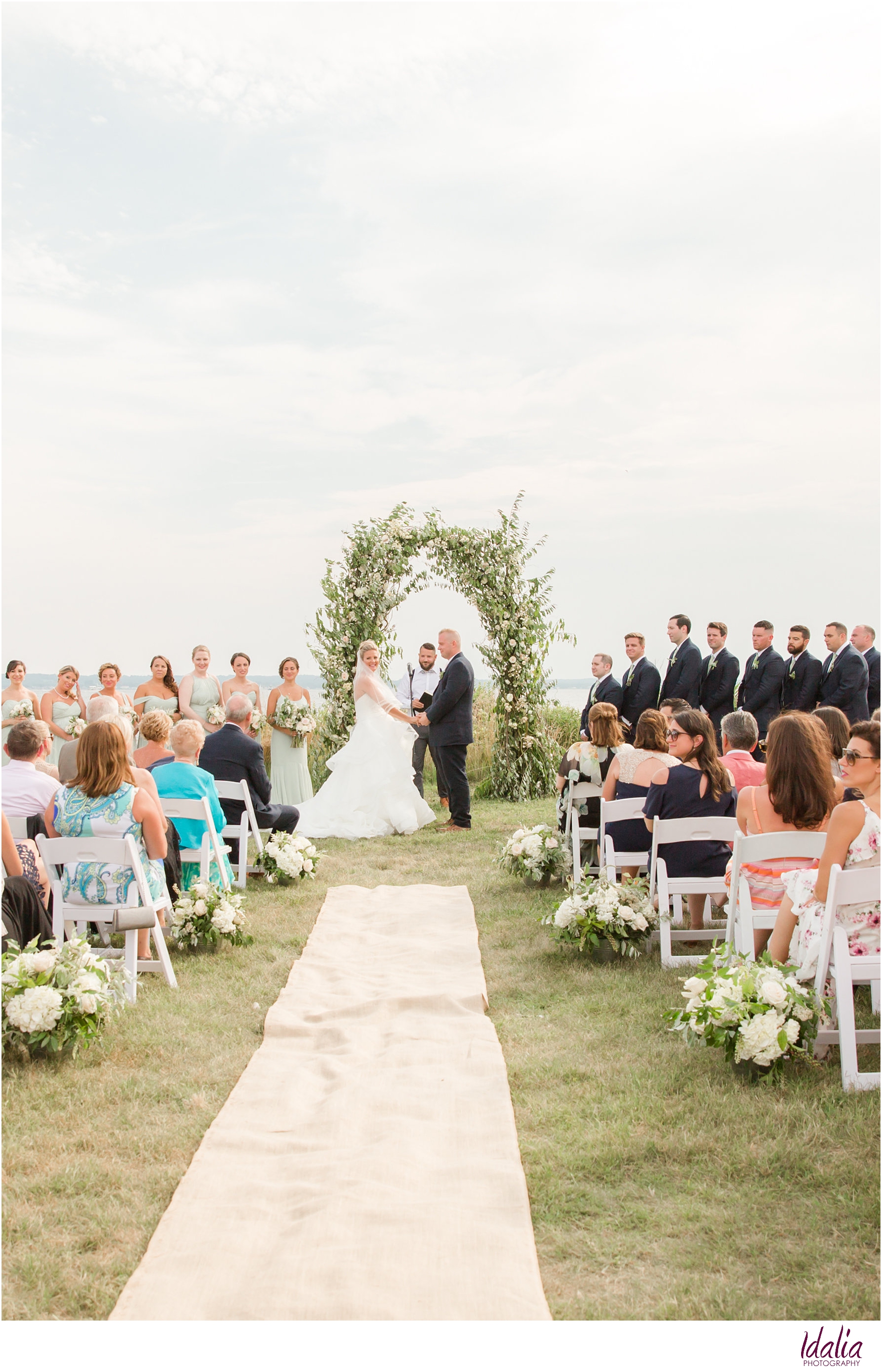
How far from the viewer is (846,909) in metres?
4.14

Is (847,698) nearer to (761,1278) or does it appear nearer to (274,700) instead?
(274,700)

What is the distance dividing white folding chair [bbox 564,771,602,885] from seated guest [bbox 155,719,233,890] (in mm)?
2430

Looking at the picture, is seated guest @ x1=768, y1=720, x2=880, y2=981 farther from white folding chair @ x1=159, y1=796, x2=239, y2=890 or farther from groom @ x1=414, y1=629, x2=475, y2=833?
groom @ x1=414, y1=629, x2=475, y2=833

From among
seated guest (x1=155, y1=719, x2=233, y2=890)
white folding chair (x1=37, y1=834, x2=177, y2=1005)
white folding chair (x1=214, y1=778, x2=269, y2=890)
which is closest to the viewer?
white folding chair (x1=37, y1=834, x2=177, y2=1005)

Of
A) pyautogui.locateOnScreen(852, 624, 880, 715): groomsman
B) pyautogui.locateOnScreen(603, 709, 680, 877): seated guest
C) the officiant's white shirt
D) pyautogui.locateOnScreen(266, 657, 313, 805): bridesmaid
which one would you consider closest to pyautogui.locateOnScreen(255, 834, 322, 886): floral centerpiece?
pyautogui.locateOnScreen(603, 709, 680, 877): seated guest

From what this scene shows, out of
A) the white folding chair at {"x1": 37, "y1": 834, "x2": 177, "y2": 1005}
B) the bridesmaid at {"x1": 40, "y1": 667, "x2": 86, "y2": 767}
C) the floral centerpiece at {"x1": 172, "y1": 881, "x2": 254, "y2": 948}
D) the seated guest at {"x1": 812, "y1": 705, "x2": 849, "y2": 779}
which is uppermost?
the bridesmaid at {"x1": 40, "y1": 667, "x2": 86, "y2": 767}

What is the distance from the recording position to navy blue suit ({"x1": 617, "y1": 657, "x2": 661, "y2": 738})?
11.0m

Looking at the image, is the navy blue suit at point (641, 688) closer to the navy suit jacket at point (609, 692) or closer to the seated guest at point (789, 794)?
the navy suit jacket at point (609, 692)

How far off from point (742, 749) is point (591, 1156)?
363cm

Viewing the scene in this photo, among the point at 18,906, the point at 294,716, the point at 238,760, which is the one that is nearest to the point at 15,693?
the point at 294,716

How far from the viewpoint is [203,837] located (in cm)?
665

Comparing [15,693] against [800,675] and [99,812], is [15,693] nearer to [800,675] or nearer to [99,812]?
[99,812]

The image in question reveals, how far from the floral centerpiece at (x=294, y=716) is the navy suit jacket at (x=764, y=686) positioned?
471cm

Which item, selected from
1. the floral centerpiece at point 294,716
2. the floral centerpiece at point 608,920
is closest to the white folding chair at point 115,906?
the floral centerpiece at point 608,920
